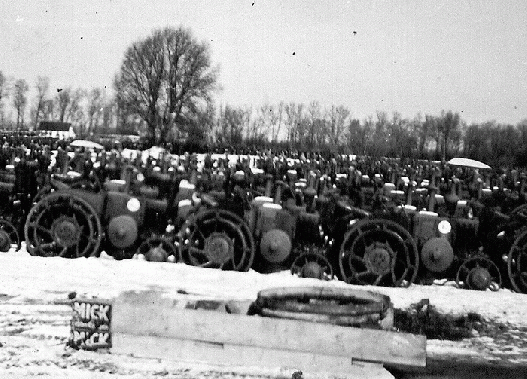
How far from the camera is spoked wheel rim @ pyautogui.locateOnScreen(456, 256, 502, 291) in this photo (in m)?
10.0

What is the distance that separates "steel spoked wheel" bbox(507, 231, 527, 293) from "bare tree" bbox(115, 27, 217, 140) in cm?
3929

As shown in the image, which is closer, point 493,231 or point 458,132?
point 493,231

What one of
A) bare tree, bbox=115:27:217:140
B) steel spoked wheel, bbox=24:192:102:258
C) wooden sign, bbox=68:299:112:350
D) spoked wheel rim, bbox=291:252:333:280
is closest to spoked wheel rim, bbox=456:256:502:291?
spoked wheel rim, bbox=291:252:333:280

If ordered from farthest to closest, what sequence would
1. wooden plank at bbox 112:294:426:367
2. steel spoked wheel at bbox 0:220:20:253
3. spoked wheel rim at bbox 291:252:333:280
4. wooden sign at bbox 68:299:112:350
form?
steel spoked wheel at bbox 0:220:20:253 → spoked wheel rim at bbox 291:252:333:280 → wooden sign at bbox 68:299:112:350 → wooden plank at bbox 112:294:426:367

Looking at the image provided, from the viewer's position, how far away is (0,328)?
6.66 m

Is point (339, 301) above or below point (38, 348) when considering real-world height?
above

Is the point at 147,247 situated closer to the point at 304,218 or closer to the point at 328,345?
the point at 304,218

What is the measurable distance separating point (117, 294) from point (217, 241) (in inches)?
84.0

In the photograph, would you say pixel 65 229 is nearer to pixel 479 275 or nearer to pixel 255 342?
pixel 255 342

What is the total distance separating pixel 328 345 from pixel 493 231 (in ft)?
19.3

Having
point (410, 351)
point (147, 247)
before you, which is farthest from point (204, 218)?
point (410, 351)

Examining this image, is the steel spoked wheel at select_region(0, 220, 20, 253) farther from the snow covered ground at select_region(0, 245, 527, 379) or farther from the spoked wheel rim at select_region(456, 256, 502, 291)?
the spoked wheel rim at select_region(456, 256, 502, 291)

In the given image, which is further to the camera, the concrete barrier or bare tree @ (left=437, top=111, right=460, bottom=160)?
bare tree @ (left=437, top=111, right=460, bottom=160)

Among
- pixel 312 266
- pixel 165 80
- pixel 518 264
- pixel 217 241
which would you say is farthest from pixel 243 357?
pixel 165 80
